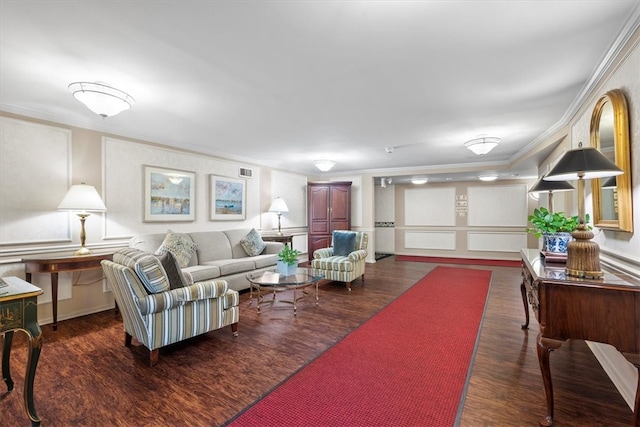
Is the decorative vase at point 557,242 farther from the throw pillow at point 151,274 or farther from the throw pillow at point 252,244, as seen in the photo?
the throw pillow at point 252,244

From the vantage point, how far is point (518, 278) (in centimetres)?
567

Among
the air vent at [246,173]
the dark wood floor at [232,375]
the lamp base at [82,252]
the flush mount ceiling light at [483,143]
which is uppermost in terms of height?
the flush mount ceiling light at [483,143]

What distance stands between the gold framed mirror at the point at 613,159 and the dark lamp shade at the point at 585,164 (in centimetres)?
28

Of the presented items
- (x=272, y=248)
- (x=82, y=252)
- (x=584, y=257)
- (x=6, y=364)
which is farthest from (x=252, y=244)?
(x=584, y=257)

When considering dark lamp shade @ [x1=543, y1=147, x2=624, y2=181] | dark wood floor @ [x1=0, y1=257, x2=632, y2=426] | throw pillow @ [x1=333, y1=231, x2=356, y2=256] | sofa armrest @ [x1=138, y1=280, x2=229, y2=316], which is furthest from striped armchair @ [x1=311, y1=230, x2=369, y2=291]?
dark lamp shade @ [x1=543, y1=147, x2=624, y2=181]

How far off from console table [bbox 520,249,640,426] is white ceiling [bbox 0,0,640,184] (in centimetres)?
155

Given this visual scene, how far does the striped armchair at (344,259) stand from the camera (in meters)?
4.78

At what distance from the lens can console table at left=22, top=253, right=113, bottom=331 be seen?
3025mm

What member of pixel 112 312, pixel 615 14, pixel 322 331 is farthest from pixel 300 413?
pixel 112 312

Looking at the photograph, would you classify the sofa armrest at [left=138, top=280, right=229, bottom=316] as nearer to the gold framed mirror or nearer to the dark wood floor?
the dark wood floor

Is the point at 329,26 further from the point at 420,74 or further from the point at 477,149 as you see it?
the point at 477,149

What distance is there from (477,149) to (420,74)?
2484 millimetres

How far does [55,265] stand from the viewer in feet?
10.0

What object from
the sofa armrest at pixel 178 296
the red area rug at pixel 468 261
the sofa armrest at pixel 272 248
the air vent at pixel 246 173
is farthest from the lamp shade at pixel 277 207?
the red area rug at pixel 468 261
